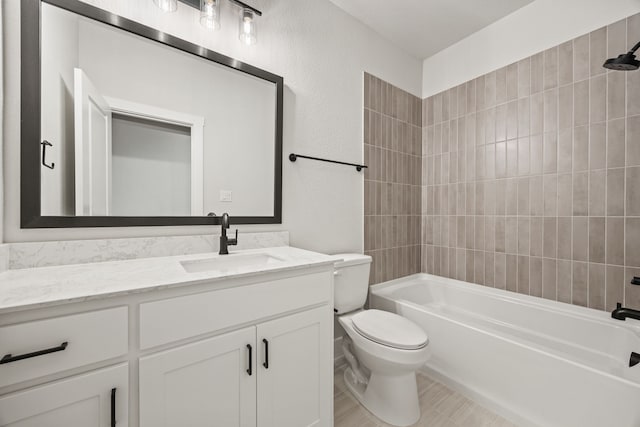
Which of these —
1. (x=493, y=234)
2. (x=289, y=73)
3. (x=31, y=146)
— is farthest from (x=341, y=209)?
(x=31, y=146)

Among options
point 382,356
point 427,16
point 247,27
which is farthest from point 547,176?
point 247,27

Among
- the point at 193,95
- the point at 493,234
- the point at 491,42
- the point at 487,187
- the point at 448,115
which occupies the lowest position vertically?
the point at 493,234

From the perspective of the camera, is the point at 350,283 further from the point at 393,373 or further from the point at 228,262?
the point at 228,262

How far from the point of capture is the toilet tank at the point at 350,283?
5.44ft

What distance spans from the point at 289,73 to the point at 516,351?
2.07m

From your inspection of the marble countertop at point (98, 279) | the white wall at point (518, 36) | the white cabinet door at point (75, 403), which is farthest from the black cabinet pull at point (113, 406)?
the white wall at point (518, 36)

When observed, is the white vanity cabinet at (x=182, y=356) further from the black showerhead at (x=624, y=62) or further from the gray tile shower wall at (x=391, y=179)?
the black showerhead at (x=624, y=62)

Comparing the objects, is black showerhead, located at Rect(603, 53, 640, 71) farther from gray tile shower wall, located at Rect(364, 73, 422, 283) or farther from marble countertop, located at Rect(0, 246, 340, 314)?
marble countertop, located at Rect(0, 246, 340, 314)

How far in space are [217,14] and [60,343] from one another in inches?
61.3

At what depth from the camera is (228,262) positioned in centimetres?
130

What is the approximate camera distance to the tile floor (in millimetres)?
1394

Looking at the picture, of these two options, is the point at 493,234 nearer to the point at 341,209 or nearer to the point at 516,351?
the point at 516,351

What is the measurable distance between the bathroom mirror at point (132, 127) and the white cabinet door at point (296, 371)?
66 centimetres

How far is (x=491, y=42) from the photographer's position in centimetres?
212
